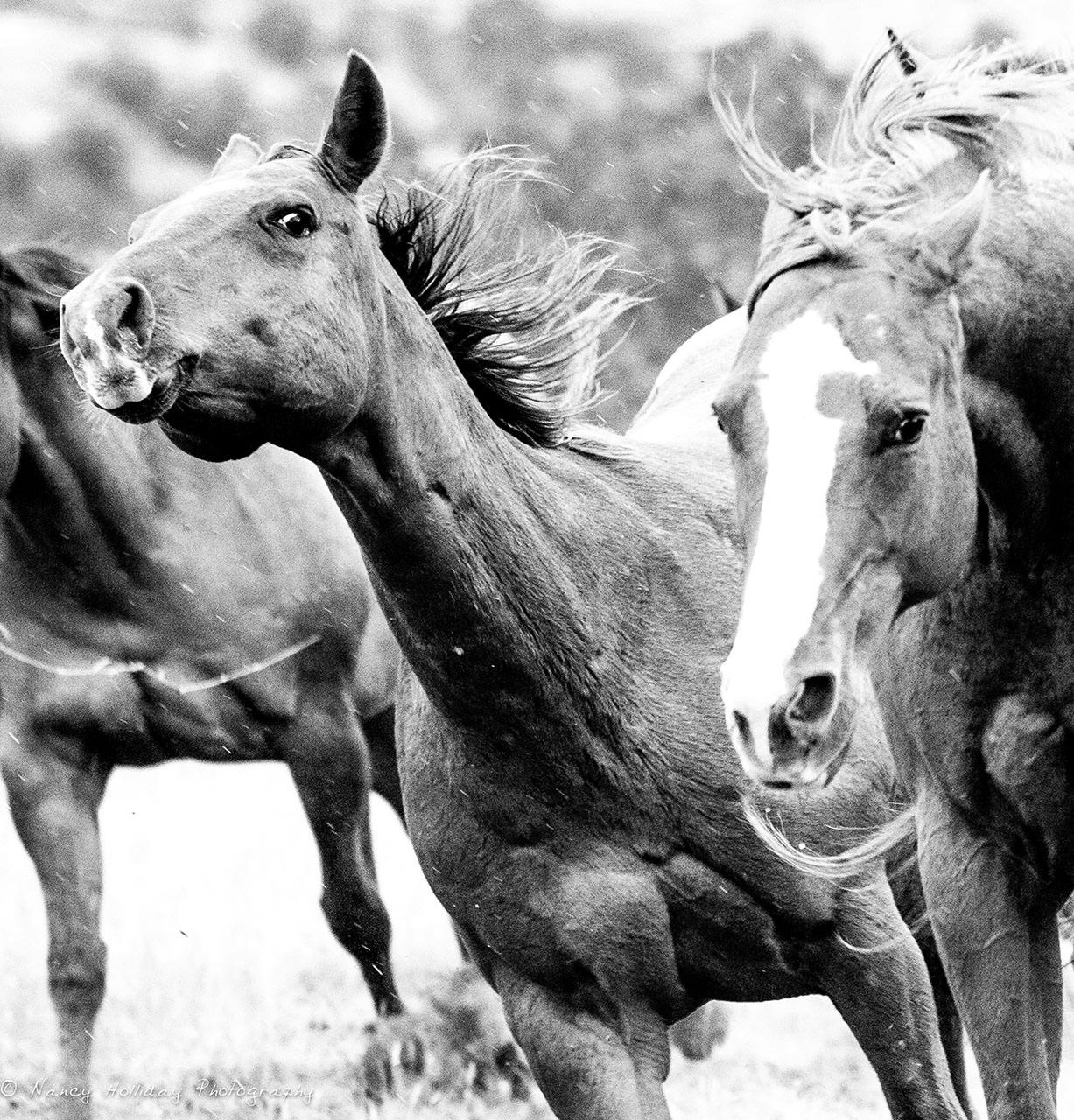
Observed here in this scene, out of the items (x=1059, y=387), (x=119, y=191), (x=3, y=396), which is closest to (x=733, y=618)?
(x=1059, y=387)

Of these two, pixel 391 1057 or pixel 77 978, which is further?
pixel 391 1057

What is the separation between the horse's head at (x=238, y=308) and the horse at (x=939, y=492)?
707mm

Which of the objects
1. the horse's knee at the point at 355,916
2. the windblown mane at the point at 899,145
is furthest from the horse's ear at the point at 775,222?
the horse's knee at the point at 355,916

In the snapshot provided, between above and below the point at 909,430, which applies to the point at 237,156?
below

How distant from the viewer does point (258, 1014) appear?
677 centimetres

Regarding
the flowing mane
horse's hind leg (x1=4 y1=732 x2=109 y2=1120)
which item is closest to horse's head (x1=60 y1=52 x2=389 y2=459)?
the flowing mane

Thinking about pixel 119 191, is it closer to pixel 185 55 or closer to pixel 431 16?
pixel 185 55

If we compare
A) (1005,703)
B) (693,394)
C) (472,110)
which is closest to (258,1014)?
(693,394)

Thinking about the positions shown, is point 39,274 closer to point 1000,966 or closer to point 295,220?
point 295,220

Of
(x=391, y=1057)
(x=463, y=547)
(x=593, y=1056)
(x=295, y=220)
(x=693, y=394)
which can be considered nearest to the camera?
(x=295, y=220)

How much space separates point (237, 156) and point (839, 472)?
191 centimetres

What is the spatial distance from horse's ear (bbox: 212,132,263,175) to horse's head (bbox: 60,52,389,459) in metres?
0.36

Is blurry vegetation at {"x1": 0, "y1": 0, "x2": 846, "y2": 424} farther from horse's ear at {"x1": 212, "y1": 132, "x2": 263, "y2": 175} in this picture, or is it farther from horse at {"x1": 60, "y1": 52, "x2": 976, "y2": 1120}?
horse at {"x1": 60, "y1": 52, "x2": 976, "y2": 1120}

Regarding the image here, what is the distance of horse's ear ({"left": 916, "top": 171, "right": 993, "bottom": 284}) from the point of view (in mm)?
2908
